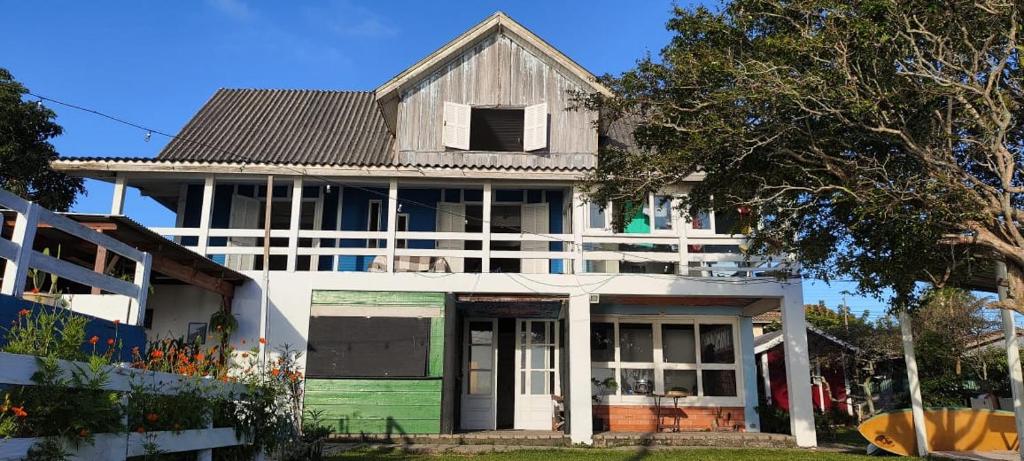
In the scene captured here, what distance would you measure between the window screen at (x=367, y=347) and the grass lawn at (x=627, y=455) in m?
1.68

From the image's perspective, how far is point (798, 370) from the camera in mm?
13094

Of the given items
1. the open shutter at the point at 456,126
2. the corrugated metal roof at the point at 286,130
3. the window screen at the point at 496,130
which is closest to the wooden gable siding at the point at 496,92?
the open shutter at the point at 456,126

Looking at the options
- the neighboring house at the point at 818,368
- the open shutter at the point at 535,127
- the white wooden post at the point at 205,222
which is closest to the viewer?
the white wooden post at the point at 205,222

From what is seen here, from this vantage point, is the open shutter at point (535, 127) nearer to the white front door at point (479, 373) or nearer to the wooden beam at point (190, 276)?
the white front door at point (479, 373)

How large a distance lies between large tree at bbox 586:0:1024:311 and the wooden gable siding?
17.2 ft

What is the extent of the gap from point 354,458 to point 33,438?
6.42m

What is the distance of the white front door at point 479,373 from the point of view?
1454cm

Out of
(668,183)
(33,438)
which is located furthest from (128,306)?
(668,183)

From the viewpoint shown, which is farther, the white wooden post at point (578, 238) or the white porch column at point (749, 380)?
the white porch column at point (749, 380)

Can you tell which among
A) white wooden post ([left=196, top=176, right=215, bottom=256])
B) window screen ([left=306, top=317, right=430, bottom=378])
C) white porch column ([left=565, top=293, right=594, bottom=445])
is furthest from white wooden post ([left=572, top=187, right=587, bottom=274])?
white wooden post ([left=196, top=176, right=215, bottom=256])

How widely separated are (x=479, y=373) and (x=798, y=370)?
6.14m

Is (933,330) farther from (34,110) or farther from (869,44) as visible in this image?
(34,110)

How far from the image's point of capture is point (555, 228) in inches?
599

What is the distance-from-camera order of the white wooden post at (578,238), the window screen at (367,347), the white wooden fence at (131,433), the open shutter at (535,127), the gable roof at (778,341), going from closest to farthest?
1. the white wooden fence at (131,433)
2. the window screen at (367,347)
3. the white wooden post at (578,238)
4. the open shutter at (535,127)
5. the gable roof at (778,341)
